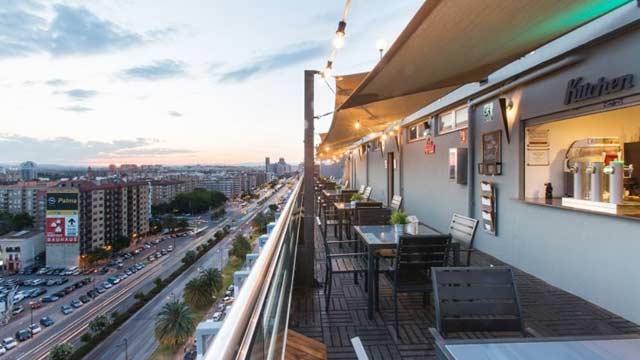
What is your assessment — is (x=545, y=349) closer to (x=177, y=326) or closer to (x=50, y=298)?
(x=177, y=326)

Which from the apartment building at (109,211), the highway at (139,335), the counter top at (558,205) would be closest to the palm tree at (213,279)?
the highway at (139,335)

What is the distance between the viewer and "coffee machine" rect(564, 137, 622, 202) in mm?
4262

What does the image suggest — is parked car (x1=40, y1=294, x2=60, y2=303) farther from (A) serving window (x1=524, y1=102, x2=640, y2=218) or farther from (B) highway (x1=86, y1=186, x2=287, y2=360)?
(A) serving window (x1=524, y1=102, x2=640, y2=218)

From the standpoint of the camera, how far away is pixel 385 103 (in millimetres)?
5574

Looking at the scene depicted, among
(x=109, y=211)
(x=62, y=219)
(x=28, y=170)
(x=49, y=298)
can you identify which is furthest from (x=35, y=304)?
(x=28, y=170)

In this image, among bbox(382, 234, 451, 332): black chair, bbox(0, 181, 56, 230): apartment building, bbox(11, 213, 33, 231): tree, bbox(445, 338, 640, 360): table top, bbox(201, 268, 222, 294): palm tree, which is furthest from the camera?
bbox(0, 181, 56, 230): apartment building

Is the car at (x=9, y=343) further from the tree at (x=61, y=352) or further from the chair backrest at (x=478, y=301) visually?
the chair backrest at (x=478, y=301)

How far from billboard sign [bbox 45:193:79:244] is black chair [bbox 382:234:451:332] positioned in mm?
45934

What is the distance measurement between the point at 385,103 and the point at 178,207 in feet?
220

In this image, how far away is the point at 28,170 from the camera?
59.1m

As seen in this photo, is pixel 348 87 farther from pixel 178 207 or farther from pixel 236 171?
pixel 236 171

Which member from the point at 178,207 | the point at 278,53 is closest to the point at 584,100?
the point at 278,53

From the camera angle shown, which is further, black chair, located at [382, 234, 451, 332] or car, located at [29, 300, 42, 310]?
car, located at [29, 300, 42, 310]

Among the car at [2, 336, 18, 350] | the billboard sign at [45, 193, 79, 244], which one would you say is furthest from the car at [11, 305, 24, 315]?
the billboard sign at [45, 193, 79, 244]
